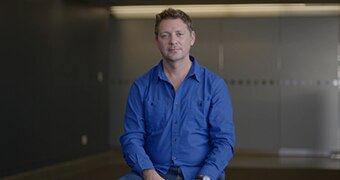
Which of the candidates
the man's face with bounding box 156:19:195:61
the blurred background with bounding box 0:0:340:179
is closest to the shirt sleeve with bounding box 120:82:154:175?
the man's face with bounding box 156:19:195:61

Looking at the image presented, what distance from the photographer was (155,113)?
117 inches

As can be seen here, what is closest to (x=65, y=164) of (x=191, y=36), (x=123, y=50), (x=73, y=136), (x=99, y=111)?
(x=73, y=136)

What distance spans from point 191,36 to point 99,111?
275 inches

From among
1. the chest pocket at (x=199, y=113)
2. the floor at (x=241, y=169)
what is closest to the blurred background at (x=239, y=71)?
the floor at (x=241, y=169)

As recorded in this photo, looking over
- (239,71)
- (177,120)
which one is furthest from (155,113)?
(239,71)

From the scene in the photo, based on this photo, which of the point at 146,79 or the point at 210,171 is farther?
the point at 146,79

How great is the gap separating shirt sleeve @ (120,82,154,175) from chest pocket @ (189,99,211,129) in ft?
0.84

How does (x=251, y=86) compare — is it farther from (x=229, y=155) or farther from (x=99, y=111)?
(x=229, y=155)

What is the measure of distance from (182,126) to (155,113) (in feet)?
0.49

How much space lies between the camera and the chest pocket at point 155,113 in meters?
2.97

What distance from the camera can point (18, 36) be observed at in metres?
7.01

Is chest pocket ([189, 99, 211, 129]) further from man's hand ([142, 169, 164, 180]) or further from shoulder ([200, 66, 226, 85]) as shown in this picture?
man's hand ([142, 169, 164, 180])

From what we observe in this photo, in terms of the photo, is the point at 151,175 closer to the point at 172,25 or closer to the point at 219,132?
the point at 219,132

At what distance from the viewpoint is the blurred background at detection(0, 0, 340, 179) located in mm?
8852
